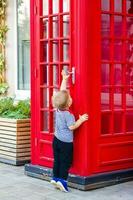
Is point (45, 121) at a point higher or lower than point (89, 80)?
lower

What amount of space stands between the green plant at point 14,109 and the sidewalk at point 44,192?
1.31m

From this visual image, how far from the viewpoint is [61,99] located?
5.71 metres

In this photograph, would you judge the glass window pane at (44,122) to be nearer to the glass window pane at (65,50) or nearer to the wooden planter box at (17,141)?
the glass window pane at (65,50)

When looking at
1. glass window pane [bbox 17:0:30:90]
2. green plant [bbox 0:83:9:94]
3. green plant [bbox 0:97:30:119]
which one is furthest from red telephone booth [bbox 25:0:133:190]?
green plant [bbox 0:83:9:94]

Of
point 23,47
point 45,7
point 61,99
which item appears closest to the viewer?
point 61,99

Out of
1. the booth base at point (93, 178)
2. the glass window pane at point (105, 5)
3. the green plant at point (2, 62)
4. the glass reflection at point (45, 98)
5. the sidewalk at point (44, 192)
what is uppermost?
the glass window pane at point (105, 5)

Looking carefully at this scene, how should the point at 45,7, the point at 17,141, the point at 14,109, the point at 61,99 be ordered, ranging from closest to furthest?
the point at 61,99, the point at 45,7, the point at 17,141, the point at 14,109

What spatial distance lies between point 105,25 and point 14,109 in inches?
101

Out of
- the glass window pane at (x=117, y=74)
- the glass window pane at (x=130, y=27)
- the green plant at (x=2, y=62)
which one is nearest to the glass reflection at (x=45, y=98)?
the glass window pane at (x=117, y=74)

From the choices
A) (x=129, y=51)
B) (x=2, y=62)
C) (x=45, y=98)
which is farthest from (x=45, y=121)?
(x=2, y=62)

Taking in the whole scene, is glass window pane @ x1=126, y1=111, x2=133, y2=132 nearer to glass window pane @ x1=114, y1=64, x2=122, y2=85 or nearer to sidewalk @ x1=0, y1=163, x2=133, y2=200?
glass window pane @ x1=114, y1=64, x2=122, y2=85

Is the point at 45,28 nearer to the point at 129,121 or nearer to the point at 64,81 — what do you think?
the point at 64,81

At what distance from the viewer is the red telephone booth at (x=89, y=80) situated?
579cm

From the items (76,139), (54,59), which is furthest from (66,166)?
(54,59)
